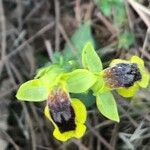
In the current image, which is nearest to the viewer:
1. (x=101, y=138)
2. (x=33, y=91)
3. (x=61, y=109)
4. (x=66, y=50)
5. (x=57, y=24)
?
(x=61, y=109)

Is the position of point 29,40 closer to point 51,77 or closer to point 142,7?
point 142,7

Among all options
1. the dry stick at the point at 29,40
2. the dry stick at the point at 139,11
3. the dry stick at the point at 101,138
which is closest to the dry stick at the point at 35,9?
the dry stick at the point at 29,40

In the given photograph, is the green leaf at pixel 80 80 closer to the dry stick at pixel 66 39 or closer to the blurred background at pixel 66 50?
the blurred background at pixel 66 50

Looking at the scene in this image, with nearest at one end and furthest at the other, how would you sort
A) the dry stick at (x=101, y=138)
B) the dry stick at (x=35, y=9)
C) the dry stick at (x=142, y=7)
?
the dry stick at (x=101, y=138), the dry stick at (x=142, y=7), the dry stick at (x=35, y=9)

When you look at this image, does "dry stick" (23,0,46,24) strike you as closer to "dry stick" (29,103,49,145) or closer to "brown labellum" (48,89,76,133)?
Result: "dry stick" (29,103,49,145)

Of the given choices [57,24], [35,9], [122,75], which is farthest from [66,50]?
[122,75]

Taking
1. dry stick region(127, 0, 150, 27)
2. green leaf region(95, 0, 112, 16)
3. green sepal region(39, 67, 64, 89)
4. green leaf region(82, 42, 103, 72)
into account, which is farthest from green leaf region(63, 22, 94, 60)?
green sepal region(39, 67, 64, 89)
